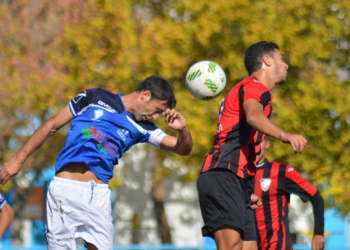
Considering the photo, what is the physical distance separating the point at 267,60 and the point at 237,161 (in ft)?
3.06

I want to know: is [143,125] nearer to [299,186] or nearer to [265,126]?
[265,126]

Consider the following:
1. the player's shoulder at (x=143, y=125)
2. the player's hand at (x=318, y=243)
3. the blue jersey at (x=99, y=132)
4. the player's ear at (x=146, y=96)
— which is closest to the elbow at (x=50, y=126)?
the blue jersey at (x=99, y=132)

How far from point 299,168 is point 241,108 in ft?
21.3

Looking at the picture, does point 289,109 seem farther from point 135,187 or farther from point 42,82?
point 135,187

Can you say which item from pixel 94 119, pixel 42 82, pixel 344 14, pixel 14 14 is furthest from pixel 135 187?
pixel 94 119

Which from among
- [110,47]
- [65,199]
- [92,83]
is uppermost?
[110,47]

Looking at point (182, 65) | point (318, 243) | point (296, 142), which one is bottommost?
point (318, 243)

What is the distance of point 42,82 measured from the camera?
12.2 m

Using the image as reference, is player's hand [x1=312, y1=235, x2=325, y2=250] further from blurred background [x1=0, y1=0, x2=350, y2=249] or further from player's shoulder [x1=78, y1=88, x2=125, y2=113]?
blurred background [x1=0, y1=0, x2=350, y2=249]

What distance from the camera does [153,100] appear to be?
3947mm

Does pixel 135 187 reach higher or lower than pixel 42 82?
lower

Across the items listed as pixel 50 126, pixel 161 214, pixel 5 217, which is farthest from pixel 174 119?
pixel 161 214

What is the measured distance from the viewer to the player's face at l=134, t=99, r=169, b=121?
3949 millimetres

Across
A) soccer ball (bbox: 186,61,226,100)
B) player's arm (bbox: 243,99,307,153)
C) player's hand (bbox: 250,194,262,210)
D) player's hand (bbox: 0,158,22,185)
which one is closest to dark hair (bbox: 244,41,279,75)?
player's arm (bbox: 243,99,307,153)
